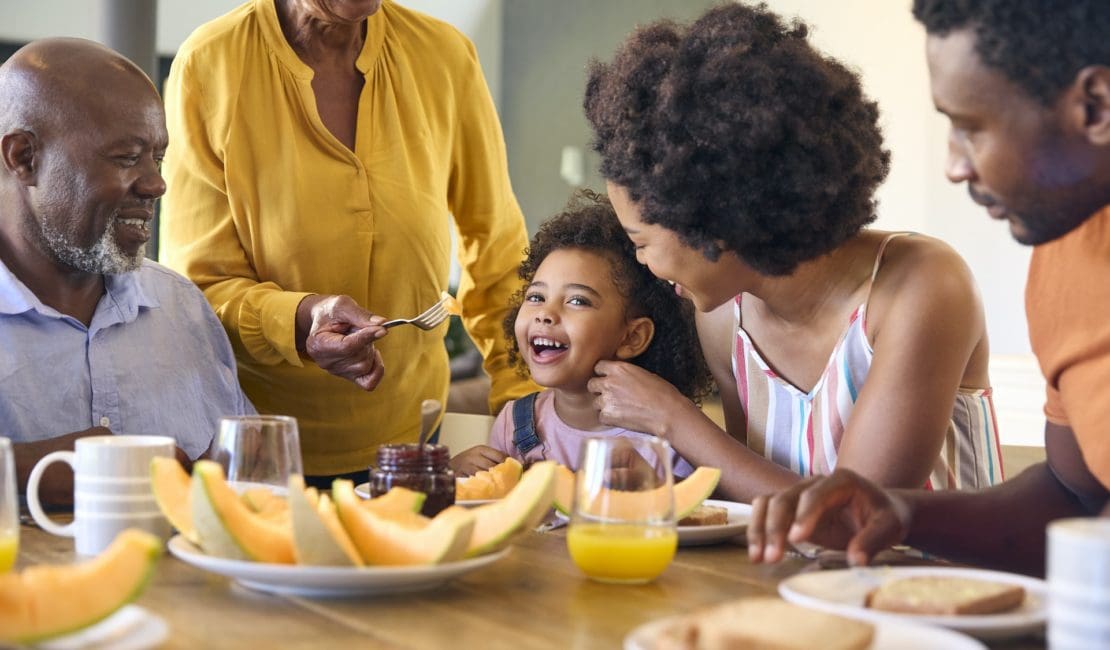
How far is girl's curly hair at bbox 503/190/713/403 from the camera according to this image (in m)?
2.69

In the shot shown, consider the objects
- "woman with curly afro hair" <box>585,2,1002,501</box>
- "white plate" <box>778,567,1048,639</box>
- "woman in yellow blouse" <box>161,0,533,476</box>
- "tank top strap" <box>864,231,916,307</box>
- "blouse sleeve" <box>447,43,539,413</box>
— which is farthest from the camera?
"blouse sleeve" <box>447,43,539,413</box>

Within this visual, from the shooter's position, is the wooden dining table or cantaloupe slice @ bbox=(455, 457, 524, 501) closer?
the wooden dining table

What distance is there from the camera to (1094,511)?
5.33 ft

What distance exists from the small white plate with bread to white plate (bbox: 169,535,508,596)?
0.89 ft

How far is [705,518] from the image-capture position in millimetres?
1650

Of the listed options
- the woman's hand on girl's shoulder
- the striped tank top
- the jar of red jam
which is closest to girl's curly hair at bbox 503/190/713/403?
the woman's hand on girl's shoulder

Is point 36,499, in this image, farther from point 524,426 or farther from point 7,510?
point 524,426

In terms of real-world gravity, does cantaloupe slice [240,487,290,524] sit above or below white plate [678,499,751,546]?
above

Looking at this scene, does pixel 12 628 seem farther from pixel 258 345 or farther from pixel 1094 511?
pixel 258 345

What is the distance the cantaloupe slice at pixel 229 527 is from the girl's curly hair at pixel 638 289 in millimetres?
1473

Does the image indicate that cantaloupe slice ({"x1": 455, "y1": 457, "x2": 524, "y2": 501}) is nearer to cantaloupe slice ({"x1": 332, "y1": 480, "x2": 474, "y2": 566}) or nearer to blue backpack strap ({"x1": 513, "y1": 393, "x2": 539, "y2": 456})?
cantaloupe slice ({"x1": 332, "y1": 480, "x2": 474, "y2": 566})

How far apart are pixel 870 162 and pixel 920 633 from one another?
113 cm

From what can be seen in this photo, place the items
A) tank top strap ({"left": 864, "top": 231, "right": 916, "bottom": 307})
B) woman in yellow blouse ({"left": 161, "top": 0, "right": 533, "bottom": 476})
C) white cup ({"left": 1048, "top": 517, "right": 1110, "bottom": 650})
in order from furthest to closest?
woman in yellow blouse ({"left": 161, "top": 0, "right": 533, "bottom": 476}) → tank top strap ({"left": 864, "top": 231, "right": 916, "bottom": 307}) → white cup ({"left": 1048, "top": 517, "right": 1110, "bottom": 650})

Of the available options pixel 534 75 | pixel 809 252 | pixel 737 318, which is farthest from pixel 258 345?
pixel 534 75
